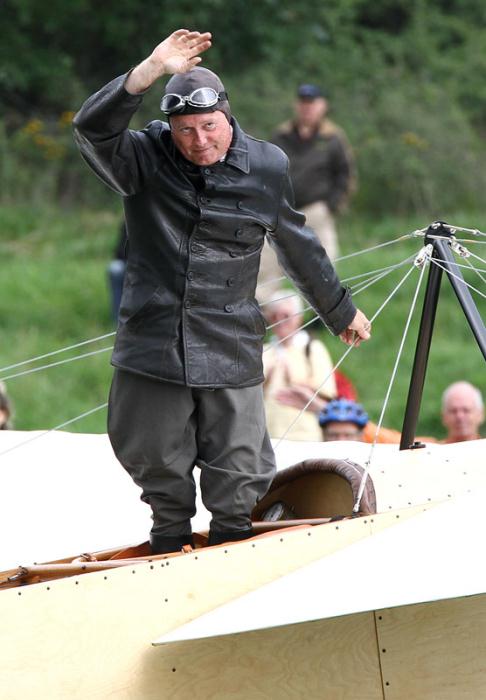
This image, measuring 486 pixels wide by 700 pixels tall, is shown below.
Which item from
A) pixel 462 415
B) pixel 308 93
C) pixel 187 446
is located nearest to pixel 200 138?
pixel 187 446

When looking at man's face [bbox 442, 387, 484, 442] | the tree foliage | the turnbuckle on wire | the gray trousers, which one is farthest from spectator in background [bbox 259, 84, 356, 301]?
the gray trousers

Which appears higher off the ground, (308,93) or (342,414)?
(308,93)

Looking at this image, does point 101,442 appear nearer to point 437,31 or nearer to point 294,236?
point 294,236

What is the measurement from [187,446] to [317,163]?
305 inches

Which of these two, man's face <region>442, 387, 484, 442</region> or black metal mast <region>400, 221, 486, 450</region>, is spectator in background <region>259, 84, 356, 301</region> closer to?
man's face <region>442, 387, 484, 442</region>

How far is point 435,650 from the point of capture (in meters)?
4.41

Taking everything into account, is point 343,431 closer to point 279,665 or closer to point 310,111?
point 279,665

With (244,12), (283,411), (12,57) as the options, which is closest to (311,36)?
(244,12)

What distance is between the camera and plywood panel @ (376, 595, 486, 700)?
4.39 meters

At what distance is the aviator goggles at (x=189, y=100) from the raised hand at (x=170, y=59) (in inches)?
5.2

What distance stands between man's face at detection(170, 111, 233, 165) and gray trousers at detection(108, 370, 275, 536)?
2.39ft

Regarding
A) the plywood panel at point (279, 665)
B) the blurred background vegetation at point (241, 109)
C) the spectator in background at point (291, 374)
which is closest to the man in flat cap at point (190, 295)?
the plywood panel at point (279, 665)

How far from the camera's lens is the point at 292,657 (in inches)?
169

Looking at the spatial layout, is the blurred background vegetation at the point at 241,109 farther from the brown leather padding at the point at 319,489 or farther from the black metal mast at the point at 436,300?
the brown leather padding at the point at 319,489
